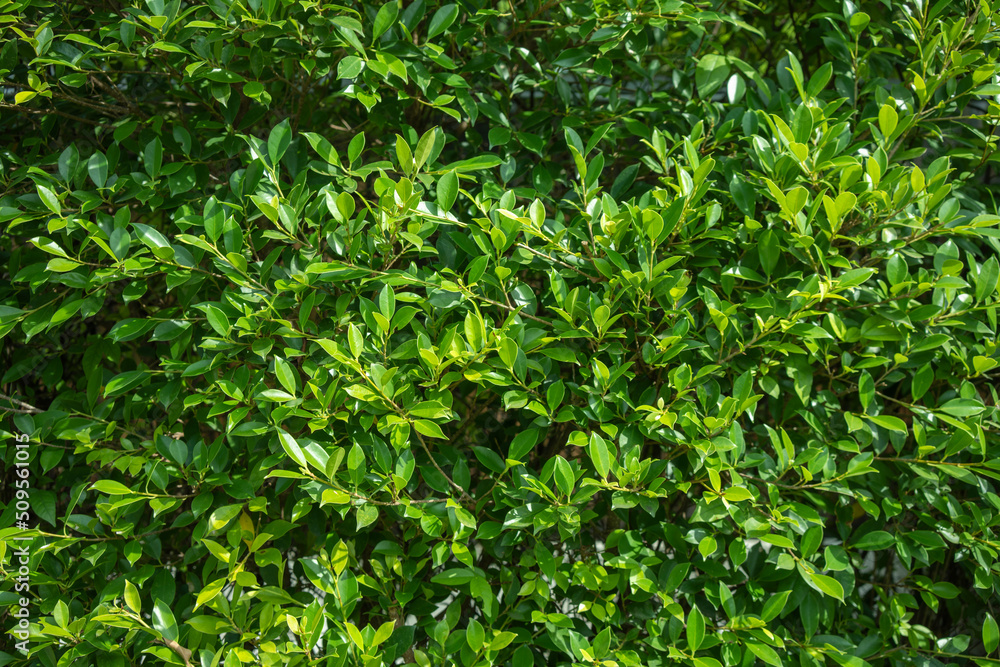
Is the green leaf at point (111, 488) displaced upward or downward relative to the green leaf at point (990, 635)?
upward

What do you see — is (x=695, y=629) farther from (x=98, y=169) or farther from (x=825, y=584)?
(x=98, y=169)

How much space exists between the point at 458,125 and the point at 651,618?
4.30 ft

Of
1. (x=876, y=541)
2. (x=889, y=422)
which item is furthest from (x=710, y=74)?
(x=876, y=541)

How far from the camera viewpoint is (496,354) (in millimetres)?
1426

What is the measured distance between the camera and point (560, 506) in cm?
132

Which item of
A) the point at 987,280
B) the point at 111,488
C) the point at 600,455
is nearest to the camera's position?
the point at 600,455

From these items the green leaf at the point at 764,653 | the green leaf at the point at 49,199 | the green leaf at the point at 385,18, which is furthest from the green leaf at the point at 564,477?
the green leaf at the point at 49,199

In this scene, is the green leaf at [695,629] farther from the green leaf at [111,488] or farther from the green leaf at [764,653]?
the green leaf at [111,488]

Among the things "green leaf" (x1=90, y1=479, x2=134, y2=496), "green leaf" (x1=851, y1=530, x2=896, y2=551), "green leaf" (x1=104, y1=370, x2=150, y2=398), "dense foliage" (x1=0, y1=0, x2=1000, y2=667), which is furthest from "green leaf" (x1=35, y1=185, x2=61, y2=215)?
"green leaf" (x1=851, y1=530, x2=896, y2=551)

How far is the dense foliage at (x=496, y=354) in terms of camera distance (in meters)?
1.38

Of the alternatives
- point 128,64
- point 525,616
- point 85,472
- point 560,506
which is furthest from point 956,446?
point 128,64

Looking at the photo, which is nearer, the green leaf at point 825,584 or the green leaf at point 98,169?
the green leaf at point 825,584

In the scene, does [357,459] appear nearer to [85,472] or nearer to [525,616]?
[525,616]

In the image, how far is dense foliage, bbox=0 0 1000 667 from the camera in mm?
1377
